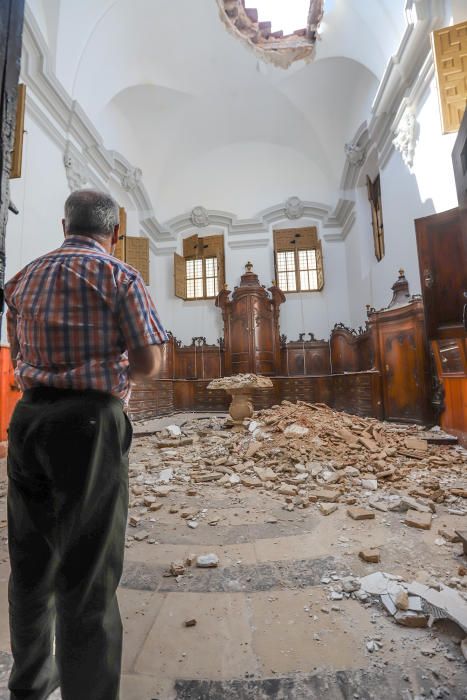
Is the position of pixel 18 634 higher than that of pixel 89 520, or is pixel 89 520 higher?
pixel 89 520

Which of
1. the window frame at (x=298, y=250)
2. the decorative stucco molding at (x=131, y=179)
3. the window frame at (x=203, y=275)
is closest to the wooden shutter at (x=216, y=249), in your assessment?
the window frame at (x=203, y=275)

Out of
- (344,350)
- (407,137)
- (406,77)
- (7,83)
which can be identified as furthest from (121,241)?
(7,83)

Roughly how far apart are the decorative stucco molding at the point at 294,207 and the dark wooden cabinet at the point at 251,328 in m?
2.74

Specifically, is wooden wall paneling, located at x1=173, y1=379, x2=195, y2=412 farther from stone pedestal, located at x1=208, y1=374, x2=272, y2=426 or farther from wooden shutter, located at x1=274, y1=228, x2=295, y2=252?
wooden shutter, located at x1=274, y1=228, x2=295, y2=252

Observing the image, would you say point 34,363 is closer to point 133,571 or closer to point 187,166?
Answer: point 133,571

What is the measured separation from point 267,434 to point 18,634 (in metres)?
3.85

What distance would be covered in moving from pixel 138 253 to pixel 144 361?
10.1 m

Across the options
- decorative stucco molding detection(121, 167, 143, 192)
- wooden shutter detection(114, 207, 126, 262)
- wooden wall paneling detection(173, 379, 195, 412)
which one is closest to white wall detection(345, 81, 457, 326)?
wooden wall paneling detection(173, 379, 195, 412)

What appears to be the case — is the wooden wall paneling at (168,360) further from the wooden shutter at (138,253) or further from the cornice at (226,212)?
the cornice at (226,212)

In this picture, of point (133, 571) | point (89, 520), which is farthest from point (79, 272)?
point (133, 571)

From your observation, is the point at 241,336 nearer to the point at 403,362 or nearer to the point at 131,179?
the point at 403,362

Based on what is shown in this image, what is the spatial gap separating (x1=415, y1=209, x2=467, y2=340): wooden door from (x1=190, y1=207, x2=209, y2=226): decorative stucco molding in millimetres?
10972

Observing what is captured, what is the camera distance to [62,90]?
22.7ft

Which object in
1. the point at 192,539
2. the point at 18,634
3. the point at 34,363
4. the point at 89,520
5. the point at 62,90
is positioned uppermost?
the point at 62,90
